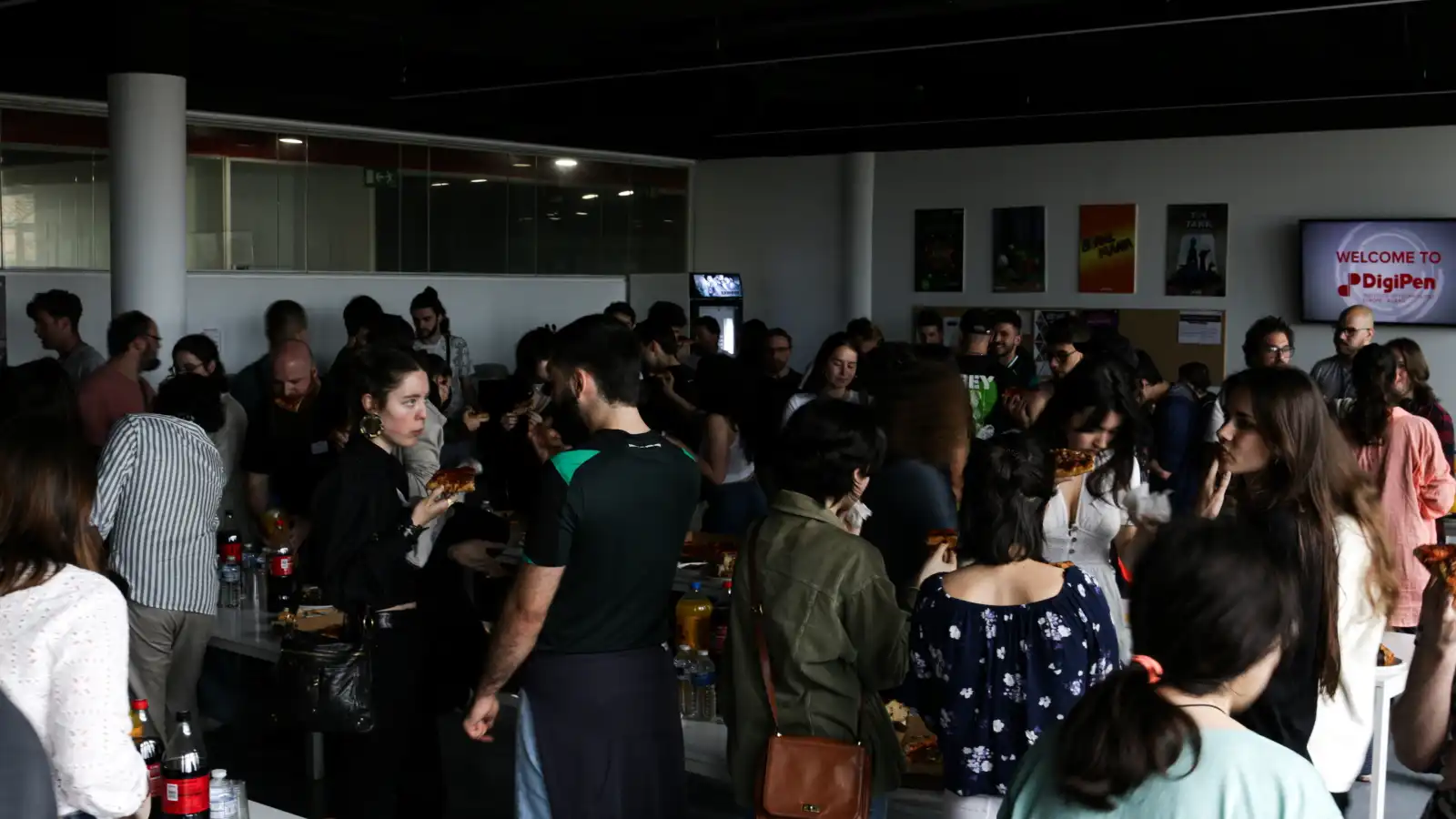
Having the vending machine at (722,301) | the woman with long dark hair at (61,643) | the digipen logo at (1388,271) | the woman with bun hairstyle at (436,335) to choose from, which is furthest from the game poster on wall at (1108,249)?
→ the woman with long dark hair at (61,643)

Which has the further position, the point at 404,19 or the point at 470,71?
the point at 470,71

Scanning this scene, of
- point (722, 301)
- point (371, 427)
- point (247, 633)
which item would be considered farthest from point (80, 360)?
point (722, 301)

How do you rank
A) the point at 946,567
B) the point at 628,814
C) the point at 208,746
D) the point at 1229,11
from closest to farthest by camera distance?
1. the point at 628,814
2. the point at 946,567
3. the point at 208,746
4. the point at 1229,11

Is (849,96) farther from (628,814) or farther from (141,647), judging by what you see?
(628,814)

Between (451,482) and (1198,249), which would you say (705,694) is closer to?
(451,482)

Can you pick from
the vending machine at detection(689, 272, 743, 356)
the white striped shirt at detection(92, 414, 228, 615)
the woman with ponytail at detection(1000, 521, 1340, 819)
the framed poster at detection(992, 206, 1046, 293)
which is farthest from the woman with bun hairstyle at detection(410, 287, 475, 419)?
the woman with ponytail at detection(1000, 521, 1340, 819)

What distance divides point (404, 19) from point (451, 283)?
4.71 meters

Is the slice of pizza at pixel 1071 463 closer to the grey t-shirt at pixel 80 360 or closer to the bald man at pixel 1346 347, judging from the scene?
the bald man at pixel 1346 347

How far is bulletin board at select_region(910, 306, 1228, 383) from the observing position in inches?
479

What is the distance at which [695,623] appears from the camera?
14.9 ft

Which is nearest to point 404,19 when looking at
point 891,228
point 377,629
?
point 377,629

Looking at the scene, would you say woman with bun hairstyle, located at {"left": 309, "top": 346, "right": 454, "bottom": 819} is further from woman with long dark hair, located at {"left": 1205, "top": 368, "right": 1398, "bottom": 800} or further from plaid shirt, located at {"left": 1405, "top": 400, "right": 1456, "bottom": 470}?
plaid shirt, located at {"left": 1405, "top": 400, "right": 1456, "bottom": 470}

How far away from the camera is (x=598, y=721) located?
3.31 meters

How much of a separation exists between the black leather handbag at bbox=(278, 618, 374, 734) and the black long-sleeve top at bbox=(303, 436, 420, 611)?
14 cm
